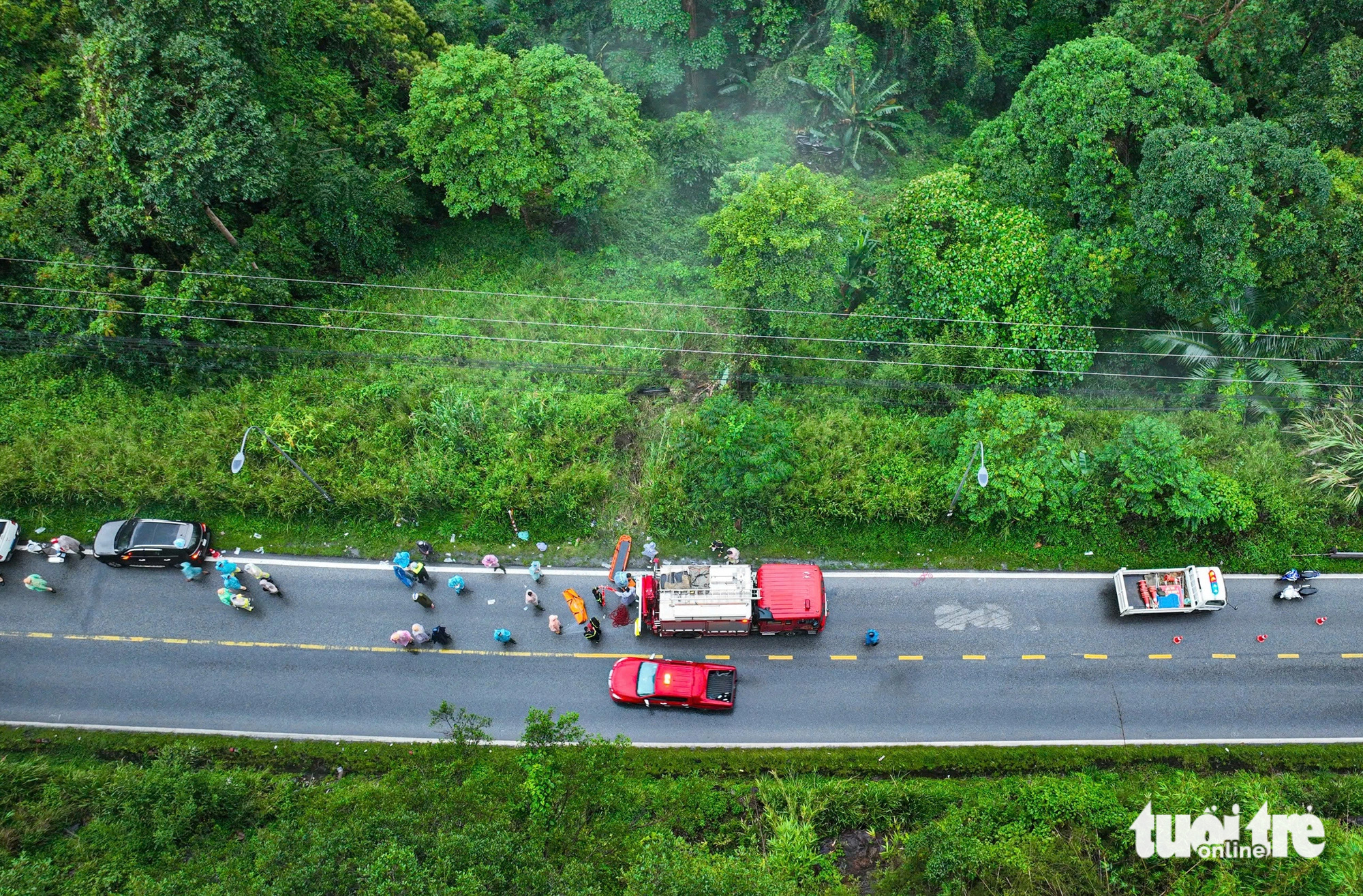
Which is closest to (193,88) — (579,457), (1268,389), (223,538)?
(223,538)

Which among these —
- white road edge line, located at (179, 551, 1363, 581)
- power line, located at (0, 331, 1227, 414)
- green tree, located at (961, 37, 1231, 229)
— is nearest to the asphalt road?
white road edge line, located at (179, 551, 1363, 581)

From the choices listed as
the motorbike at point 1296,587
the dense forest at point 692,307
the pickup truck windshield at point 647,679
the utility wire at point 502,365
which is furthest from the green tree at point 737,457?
the motorbike at point 1296,587

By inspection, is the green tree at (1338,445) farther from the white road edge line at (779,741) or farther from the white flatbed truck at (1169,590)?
the white road edge line at (779,741)

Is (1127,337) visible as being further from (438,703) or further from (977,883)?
(438,703)

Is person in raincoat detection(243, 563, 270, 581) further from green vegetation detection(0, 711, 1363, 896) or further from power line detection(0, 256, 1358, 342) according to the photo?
power line detection(0, 256, 1358, 342)

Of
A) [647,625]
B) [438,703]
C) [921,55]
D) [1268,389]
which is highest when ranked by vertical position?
[921,55]

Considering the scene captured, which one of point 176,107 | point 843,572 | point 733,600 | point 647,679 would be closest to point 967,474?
point 843,572
